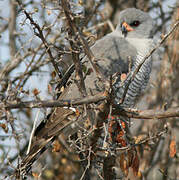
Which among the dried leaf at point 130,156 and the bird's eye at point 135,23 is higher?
the bird's eye at point 135,23

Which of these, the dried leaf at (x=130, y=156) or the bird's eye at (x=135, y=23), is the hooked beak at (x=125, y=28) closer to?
the bird's eye at (x=135, y=23)

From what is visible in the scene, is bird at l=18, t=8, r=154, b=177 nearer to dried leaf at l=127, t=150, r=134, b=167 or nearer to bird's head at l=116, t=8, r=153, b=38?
bird's head at l=116, t=8, r=153, b=38

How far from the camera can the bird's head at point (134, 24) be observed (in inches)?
184

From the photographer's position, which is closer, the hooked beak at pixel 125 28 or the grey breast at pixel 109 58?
the grey breast at pixel 109 58

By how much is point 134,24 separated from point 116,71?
1261mm

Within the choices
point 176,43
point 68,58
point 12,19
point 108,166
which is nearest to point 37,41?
point 68,58

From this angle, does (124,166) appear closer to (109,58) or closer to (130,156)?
(130,156)

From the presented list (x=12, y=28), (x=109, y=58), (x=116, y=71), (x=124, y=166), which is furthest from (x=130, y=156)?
(x=12, y=28)

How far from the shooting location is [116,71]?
382 cm

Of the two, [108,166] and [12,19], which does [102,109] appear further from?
[12,19]

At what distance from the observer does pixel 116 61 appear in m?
3.91

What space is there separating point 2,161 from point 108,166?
96cm

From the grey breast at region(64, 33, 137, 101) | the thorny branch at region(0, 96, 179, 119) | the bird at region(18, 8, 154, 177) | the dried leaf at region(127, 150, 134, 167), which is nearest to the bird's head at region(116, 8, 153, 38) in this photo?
the bird at region(18, 8, 154, 177)

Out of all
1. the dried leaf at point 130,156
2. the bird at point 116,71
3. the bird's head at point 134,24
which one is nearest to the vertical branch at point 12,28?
the bird at point 116,71
